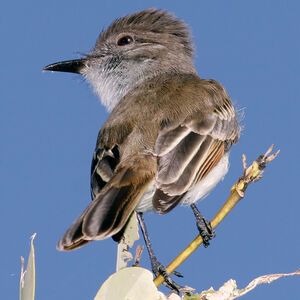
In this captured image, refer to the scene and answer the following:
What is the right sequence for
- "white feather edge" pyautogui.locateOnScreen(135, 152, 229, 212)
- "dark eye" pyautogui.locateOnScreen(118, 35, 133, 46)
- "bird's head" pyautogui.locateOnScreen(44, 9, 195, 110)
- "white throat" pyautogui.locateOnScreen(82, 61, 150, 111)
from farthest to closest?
"dark eye" pyautogui.locateOnScreen(118, 35, 133, 46)
"bird's head" pyautogui.locateOnScreen(44, 9, 195, 110)
"white throat" pyautogui.locateOnScreen(82, 61, 150, 111)
"white feather edge" pyautogui.locateOnScreen(135, 152, 229, 212)

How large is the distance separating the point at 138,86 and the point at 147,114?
1112 mm

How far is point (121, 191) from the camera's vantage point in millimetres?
4051

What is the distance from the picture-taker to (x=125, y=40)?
7047 millimetres

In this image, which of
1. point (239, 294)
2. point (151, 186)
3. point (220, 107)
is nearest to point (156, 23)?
point (220, 107)

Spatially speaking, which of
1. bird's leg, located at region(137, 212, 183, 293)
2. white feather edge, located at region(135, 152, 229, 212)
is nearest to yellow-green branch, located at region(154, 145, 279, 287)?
bird's leg, located at region(137, 212, 183, 293)

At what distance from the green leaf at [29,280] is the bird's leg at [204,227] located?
223 cm

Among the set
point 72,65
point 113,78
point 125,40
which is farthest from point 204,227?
point 125,40

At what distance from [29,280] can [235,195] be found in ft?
4.52

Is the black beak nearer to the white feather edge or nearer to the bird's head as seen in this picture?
the bird's head

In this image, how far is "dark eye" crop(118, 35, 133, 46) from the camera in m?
7.02

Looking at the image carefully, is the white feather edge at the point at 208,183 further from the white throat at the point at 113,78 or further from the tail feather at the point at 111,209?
the white throat at the point at 113,78

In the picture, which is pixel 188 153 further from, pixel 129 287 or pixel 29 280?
pixel 29 280

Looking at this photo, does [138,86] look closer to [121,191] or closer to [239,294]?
[121,191]

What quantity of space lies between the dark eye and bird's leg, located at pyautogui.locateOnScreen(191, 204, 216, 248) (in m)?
2.62
